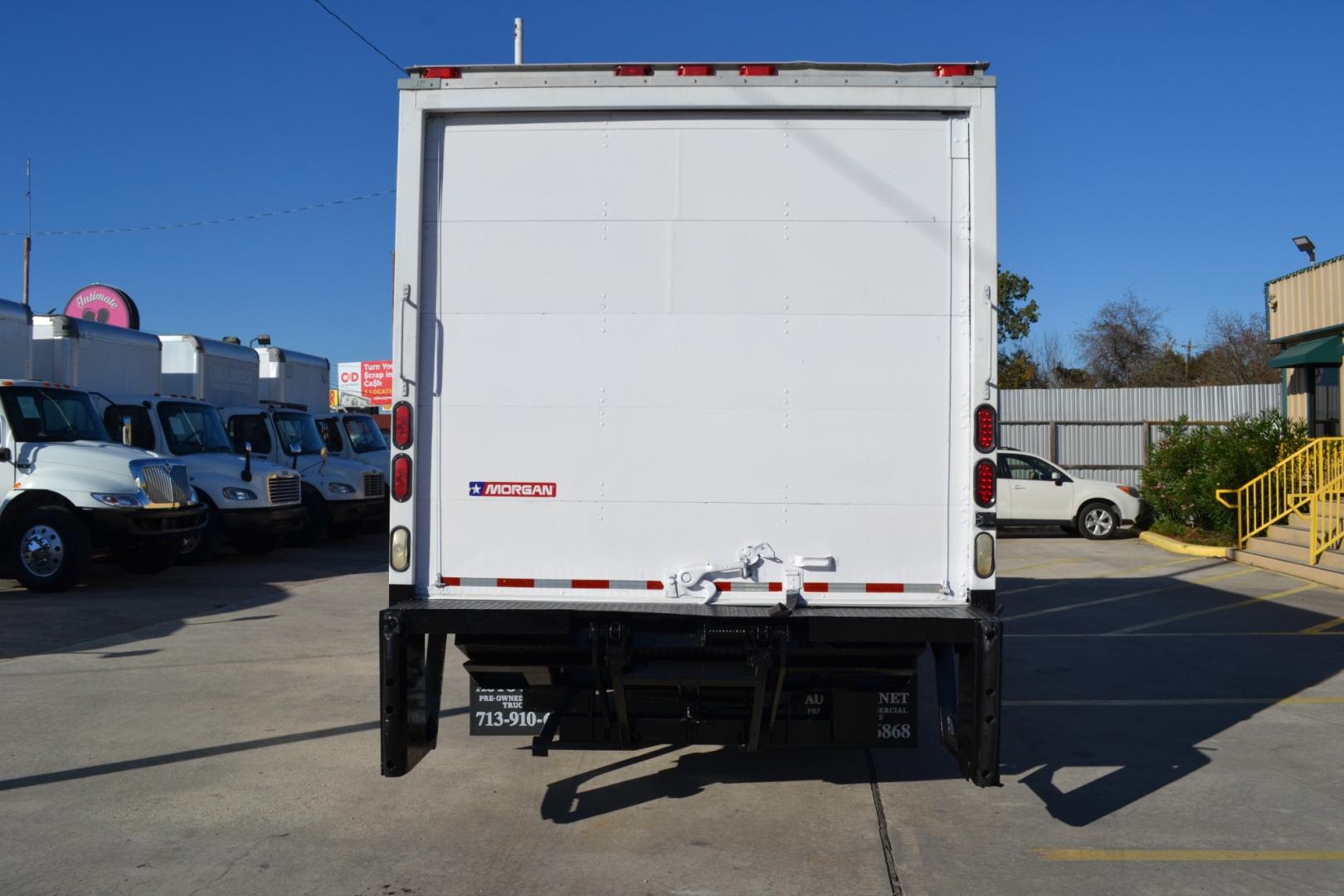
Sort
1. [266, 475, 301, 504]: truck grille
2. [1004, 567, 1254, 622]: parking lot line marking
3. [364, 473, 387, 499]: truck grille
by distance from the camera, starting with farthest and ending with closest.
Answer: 1. [364, 473, 387, 499]: truck grille
2. [266, 475, 301, 504]: truck grille
3. [1004, 567, 1254, 622]: parking lot line marking

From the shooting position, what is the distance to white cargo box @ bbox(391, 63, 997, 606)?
5.15 meters

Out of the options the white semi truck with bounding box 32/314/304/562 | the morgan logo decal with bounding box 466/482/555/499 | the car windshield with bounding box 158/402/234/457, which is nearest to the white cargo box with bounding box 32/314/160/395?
the white semi truck with bounding box 32/314/304/562

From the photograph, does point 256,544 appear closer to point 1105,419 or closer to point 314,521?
point 314,521

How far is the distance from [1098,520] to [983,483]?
16.9 meters

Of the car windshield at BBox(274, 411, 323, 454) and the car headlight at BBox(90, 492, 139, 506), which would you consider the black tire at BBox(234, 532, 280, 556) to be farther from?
the car headlight at BBox(90, 492, 139, 506)

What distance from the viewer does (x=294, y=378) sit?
70.4 feet

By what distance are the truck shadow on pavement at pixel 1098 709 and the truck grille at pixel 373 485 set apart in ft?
39.1

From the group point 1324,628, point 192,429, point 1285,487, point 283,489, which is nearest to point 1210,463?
point 1285,487

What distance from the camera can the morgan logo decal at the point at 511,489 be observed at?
17.2 ft

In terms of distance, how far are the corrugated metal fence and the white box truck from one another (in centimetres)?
2214

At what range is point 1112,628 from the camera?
11.2 metres

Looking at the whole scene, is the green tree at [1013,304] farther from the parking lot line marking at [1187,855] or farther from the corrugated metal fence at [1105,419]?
the parking lot line marking at [1187,855]

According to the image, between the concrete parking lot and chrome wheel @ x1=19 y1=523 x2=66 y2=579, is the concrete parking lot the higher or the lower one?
the lower one

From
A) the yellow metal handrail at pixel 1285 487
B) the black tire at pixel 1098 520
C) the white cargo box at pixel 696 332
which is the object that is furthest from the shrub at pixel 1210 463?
the white cargo box at pixel 696 332
